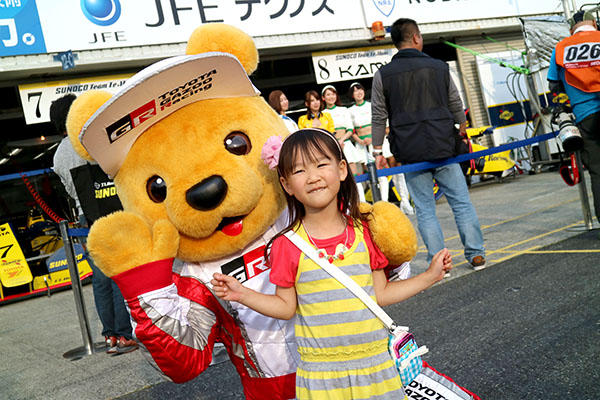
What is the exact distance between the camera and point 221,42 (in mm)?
1884

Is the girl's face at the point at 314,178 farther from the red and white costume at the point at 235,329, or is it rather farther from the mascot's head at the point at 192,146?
the red and white costume at the point at 235,329

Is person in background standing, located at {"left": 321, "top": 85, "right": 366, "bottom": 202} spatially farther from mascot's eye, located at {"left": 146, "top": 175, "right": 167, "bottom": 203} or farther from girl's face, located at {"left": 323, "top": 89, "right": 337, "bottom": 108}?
mascot's eye, located at {"left": 146, "top": 175, "right": 167, "bottom": 203}

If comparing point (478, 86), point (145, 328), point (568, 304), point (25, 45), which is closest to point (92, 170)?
point (145, 328)

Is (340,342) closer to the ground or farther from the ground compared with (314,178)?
closer to the ground

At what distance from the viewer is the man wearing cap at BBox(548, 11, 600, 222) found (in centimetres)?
419

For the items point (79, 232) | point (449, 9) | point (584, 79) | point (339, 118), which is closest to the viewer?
point (79, 232)

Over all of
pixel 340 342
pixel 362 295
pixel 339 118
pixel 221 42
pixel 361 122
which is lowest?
pixel 340 342

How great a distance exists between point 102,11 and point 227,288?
7576 mm

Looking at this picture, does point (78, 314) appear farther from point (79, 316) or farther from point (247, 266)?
point (247, 266)

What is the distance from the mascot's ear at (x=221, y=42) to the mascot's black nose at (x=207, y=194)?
0.53 m

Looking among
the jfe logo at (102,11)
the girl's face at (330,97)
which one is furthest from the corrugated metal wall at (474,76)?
the jfe logo at (102,11)

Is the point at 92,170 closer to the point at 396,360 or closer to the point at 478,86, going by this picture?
the point at 396,360

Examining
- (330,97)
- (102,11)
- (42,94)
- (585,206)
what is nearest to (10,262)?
(42,94)

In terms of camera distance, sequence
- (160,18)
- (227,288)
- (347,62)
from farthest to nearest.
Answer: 1. (347,62)
2. (160,18)
3. (227,288)
